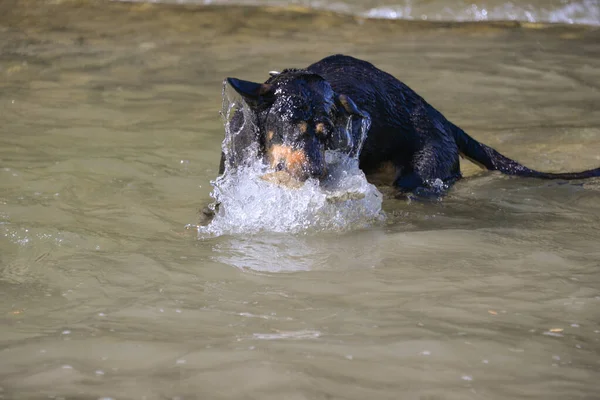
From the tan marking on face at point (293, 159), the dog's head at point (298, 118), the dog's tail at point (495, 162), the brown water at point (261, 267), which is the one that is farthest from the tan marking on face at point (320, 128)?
the dog's tail at point (495, 162)

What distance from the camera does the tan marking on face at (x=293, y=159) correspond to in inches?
189

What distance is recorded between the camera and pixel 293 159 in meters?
4.82

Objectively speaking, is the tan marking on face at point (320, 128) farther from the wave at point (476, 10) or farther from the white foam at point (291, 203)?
the wave at point (476, 10)

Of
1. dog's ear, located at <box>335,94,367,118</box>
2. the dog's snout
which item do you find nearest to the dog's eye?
dog's ear, located at <box>335,94,367,118</box>

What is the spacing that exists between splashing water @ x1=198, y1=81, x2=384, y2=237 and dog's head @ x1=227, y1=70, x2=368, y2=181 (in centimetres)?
11

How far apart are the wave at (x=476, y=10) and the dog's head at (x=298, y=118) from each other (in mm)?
8069

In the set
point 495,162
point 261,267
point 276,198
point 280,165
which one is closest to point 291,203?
point 276,198

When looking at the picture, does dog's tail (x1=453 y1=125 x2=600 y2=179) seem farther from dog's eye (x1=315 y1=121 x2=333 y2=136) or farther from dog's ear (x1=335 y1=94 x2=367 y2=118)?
dog's eye (x1=315 y1=121 x2=333 y2=136)

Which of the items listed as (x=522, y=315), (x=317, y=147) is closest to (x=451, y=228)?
(x=317, y=147)

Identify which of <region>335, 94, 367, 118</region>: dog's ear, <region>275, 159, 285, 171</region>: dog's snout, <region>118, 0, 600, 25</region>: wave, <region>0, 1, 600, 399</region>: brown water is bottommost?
<region>0, 1, 600, 399</region>: brown water

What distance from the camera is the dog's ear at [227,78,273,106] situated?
4.89 meters

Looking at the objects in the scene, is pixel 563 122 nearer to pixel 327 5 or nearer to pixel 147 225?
pixel 147 225

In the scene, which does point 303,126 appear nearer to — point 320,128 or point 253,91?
point 320,128

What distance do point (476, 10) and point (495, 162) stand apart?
6.79 metres
